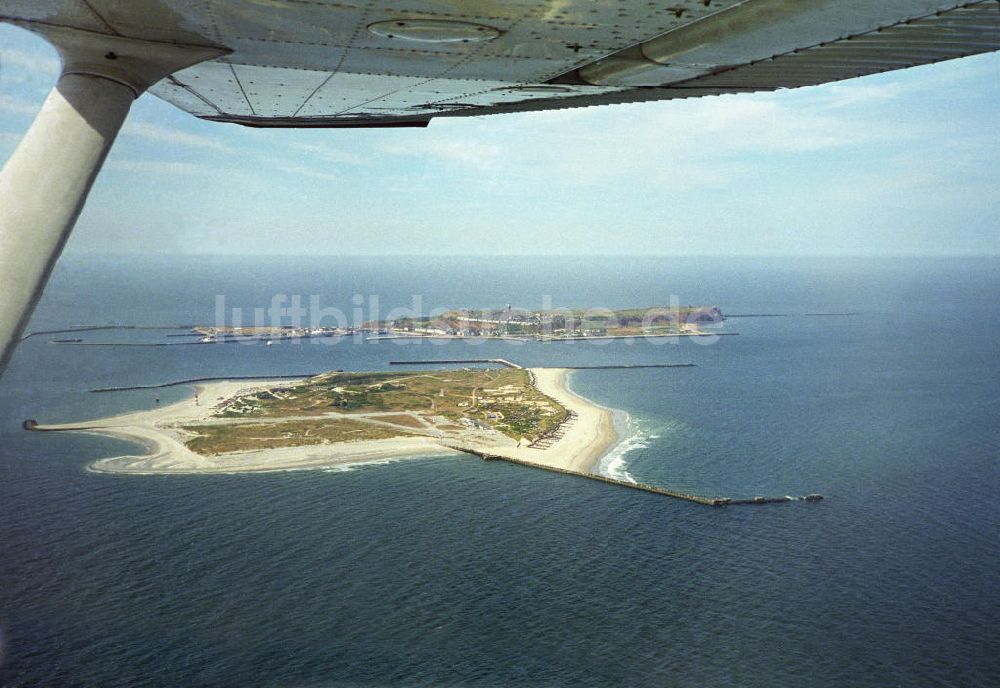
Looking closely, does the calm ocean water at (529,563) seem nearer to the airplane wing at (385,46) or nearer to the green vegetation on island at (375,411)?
the green vegetation on island at (375,411)

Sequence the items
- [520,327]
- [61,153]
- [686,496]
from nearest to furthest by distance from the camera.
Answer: [61,153] → [686,496] → [520,327]

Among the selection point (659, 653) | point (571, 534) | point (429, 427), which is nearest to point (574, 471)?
point (571, 534)

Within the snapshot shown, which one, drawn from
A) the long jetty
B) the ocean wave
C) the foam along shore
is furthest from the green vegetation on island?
the long jetty

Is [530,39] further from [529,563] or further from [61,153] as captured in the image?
[529,563]

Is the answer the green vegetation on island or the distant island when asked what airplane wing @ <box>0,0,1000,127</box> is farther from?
the distant island

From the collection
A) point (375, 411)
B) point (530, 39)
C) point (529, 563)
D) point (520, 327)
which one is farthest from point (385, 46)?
point (520, 327)

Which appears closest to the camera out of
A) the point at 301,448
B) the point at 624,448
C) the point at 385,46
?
the point at 385,46
